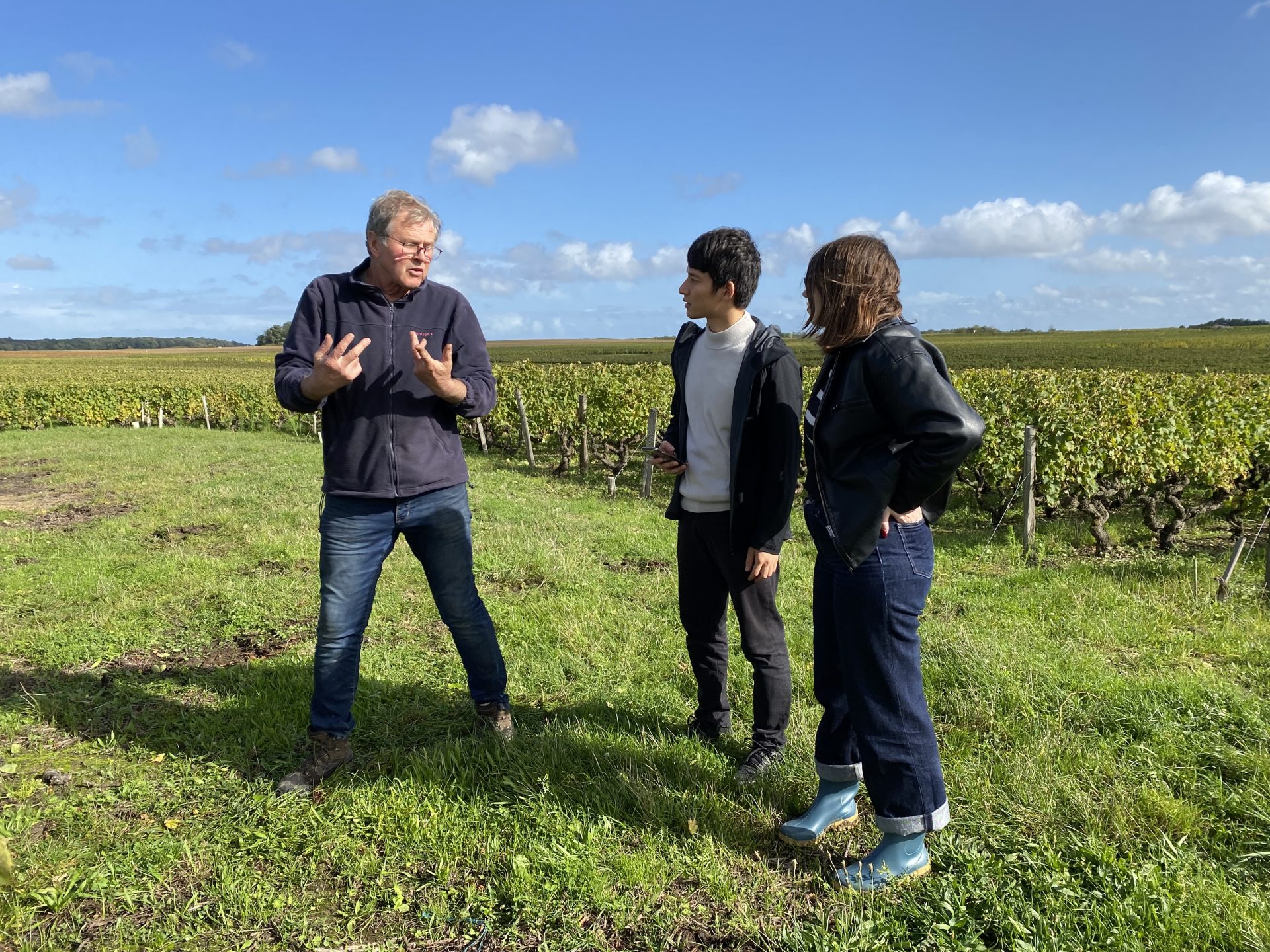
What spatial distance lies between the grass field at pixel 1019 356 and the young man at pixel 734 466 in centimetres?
3107

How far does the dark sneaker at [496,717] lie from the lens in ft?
10.7

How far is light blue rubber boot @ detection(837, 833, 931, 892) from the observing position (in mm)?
2246

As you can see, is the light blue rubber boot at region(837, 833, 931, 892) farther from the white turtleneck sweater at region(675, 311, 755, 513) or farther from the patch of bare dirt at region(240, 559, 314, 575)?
the patch of bare dirt at region(240, 559, 314, 575)

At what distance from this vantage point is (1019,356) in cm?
6222

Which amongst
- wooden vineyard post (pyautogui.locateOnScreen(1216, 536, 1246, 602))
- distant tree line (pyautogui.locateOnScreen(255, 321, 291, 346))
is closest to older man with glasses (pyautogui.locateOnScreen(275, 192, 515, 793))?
wooden vineyard post (pyautogui.locateOnScreen(1216, 536, 1246, 602))

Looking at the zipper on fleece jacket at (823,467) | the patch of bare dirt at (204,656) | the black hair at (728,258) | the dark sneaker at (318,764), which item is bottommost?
the patch of bare dirt at (204,656)

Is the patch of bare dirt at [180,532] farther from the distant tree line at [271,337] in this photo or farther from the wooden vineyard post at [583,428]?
the distant tree line at [271,337]

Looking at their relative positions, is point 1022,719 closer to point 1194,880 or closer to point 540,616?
point 1194,880

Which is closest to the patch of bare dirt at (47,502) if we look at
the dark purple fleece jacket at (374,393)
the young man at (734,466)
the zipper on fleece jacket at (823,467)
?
the dark purple fleece jacket at (374,393)

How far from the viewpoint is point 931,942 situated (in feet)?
6.74

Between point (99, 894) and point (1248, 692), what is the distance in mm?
4675

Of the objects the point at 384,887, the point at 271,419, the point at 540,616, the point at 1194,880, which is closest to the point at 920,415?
the point at 1194,880

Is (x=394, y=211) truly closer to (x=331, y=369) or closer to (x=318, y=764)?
(x=331, y=369)

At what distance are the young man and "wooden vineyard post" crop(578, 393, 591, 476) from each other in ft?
35.0
